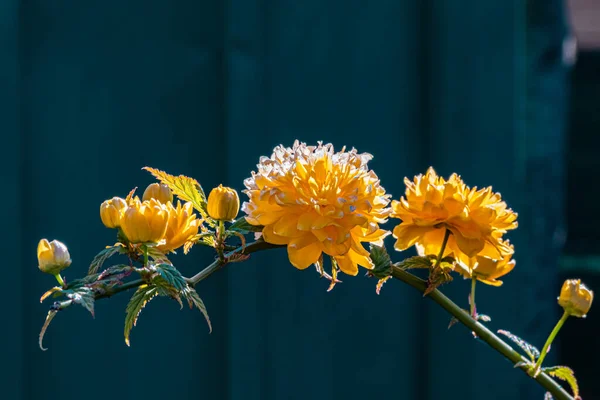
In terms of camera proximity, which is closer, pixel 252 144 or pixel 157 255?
pixel 157 255

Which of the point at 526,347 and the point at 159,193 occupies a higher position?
the point at 159,193

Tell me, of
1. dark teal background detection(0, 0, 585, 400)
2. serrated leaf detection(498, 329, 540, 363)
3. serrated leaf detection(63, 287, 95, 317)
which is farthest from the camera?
dark teal background detection(0, 0, 585, 400)

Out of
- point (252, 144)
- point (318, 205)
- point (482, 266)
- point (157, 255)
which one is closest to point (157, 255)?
point (157, 255)

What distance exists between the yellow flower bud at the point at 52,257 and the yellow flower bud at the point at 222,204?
87 millimetres

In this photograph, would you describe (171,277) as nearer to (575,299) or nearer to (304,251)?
(304,251)

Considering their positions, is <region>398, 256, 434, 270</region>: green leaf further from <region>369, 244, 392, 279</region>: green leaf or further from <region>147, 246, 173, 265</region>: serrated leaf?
<region>147, 246, 173, 265</region>: serrated leaf

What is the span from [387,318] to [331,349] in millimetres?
141

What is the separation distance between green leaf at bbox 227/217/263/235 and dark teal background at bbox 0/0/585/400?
891 mm

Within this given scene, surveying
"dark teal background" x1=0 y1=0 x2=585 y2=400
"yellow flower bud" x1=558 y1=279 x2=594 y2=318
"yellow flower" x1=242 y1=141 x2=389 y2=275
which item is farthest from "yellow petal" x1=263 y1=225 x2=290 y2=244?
"dark teal background" x1=0 y1=0 x2=585 y2=400

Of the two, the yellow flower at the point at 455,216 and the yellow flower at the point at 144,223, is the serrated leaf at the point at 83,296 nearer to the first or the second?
the yellow flower at the point at 144,223

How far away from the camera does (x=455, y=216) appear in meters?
0.37

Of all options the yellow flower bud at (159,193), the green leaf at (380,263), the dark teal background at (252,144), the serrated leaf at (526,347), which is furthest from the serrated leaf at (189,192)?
the dark teal background at (252,144)

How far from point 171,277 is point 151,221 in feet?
0.11

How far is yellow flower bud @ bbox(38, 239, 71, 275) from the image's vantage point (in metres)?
0.35
